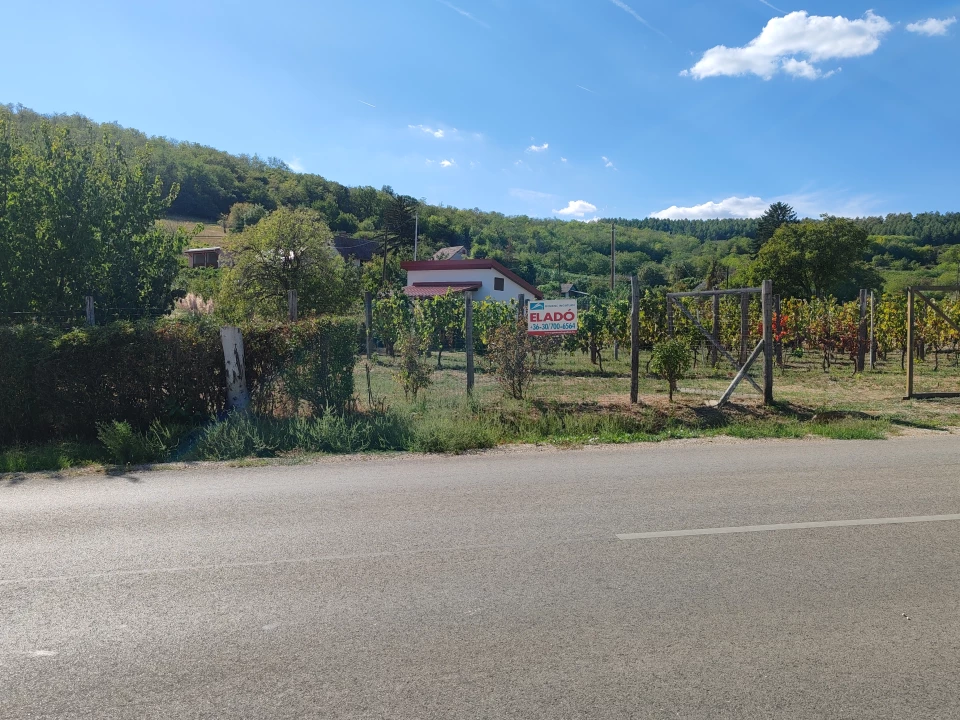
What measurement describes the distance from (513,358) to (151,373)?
231 inches

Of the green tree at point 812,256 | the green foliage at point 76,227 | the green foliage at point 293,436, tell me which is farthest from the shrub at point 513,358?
the green tree at point 812,256

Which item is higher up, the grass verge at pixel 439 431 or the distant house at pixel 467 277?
the distant house at pixel 467 277

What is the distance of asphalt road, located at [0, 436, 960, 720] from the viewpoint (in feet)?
10.2

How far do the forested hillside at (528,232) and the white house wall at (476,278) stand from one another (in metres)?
26.4

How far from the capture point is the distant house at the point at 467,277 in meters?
50.2

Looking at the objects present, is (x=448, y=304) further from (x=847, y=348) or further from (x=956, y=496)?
(x=956, y=496)

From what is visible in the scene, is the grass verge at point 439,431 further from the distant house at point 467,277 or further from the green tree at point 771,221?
the green tree at point 771,221

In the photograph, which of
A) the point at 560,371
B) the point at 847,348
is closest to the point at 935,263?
the point at 847,348

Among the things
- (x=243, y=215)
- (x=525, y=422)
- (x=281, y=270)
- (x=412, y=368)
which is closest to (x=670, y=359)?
(x=525, y=422)

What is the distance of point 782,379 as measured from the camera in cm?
1827

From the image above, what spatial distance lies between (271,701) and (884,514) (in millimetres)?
5263

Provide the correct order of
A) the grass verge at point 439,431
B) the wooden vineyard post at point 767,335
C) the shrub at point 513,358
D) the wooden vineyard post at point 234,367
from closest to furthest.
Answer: the grass verge at point 439,431 < the wooden vineyard post at point 234,367 < the wooden vineyard post at point 767,335 < the shrub at point 513,358

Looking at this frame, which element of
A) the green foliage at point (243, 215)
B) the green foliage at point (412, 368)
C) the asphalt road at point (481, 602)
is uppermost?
the green foliage at point (243, 215)

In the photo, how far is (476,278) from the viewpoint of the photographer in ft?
166
